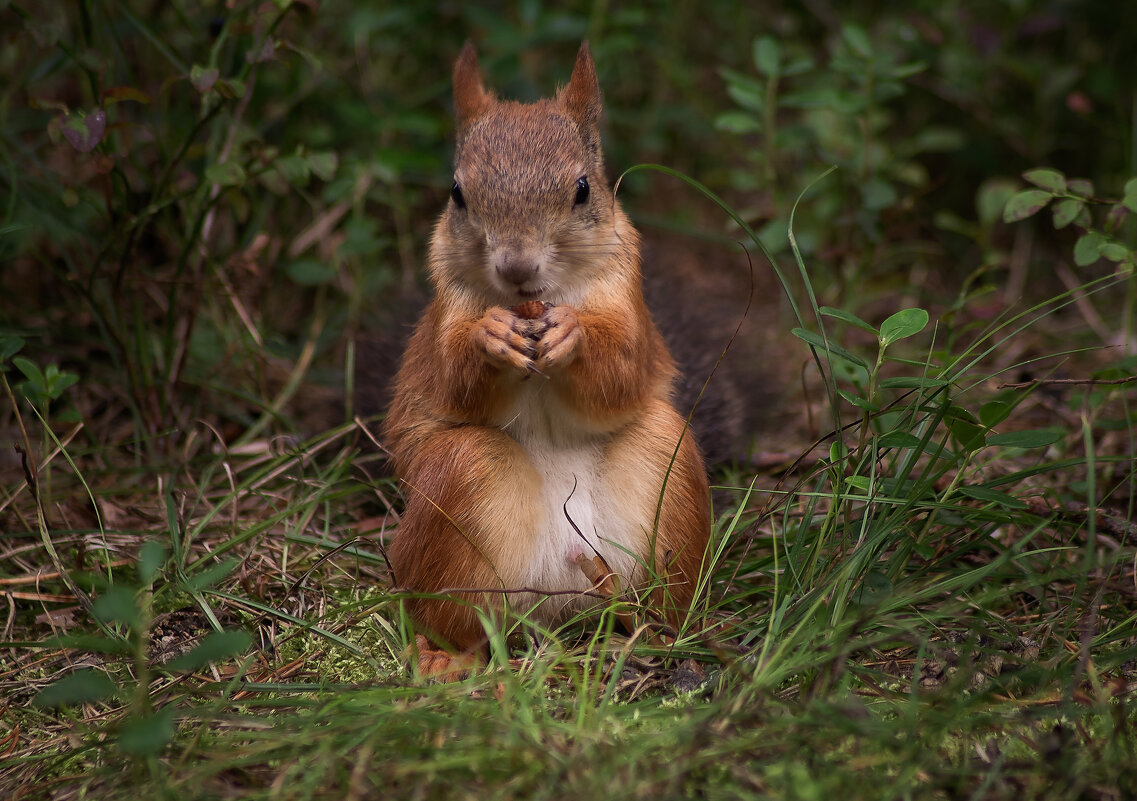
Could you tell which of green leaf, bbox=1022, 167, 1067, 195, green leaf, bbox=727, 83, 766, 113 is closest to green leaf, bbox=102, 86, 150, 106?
green leaf, bbox=727, 83, 766, 113

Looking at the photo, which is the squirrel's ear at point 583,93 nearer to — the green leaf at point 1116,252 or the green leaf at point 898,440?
the green leaf at point 898,440

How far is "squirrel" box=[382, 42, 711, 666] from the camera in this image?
201 cm

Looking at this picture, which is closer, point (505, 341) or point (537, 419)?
point (505, 341)

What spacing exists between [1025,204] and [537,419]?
4.13ft

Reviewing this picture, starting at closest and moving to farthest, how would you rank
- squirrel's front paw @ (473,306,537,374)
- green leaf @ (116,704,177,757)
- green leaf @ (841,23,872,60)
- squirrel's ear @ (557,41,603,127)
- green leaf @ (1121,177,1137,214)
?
green leaf @ (116,704,177,757), squirrel's front paw @ (473,306,537,374), green leaf @ (1121,177,1137,214), squirrel's ear @ (557,41,603,127), green leaf @ (841,23,872,60)

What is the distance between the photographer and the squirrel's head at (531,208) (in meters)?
2.01

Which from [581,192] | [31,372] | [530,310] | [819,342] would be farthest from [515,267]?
[31,372]

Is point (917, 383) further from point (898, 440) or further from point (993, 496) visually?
point (993, 496)

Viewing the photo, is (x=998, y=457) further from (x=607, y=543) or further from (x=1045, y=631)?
(x=607, y=543)

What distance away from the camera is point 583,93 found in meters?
2.28

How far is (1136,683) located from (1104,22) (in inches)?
119

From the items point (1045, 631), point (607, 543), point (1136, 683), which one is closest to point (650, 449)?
point (607, 543)

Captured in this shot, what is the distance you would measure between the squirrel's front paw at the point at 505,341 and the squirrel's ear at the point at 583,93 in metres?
0.60

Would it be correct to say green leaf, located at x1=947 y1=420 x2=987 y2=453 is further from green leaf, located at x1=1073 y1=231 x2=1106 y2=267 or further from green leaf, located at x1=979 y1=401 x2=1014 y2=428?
green leaf, located at x1=1073 y1=231 x2=1106 y2=267
